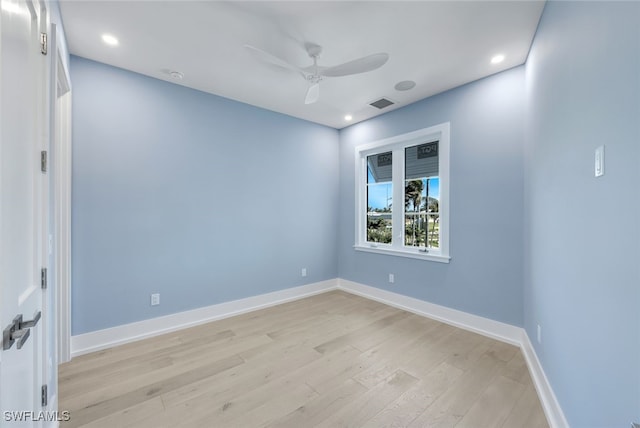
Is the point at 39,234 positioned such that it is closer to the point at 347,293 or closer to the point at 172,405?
the point at 172,405

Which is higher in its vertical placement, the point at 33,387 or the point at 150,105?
the point at 150,105

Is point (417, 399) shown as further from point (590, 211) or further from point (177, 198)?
point (177, 198)

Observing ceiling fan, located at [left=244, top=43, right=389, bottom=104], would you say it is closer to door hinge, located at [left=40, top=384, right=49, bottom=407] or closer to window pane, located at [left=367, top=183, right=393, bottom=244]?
window pane, located at [left=367, top=183, right=393, bottom=244]

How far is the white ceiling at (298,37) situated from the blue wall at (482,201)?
302 millimetres

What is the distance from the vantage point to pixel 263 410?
69.4 inches

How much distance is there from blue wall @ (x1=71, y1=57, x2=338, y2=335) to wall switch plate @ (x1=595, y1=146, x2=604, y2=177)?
330cm

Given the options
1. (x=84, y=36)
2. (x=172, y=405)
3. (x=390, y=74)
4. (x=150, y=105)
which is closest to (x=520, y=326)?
(x=390, y=74)

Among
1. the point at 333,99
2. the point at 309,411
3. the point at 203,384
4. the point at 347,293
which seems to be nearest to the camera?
the point at 309,411

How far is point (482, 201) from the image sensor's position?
9.55 feet

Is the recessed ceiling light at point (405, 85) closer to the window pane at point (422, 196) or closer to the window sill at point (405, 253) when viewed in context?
the window pane at point (422, 196)

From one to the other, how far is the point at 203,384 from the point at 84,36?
3.05m

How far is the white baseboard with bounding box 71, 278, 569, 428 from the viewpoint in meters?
1.91

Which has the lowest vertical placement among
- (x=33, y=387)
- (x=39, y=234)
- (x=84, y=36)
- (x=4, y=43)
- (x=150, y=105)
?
(x=33, y=387)

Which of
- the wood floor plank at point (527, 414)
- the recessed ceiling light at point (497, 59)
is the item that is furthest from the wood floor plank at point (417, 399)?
the recessed ceiling light at point (497, 59)
